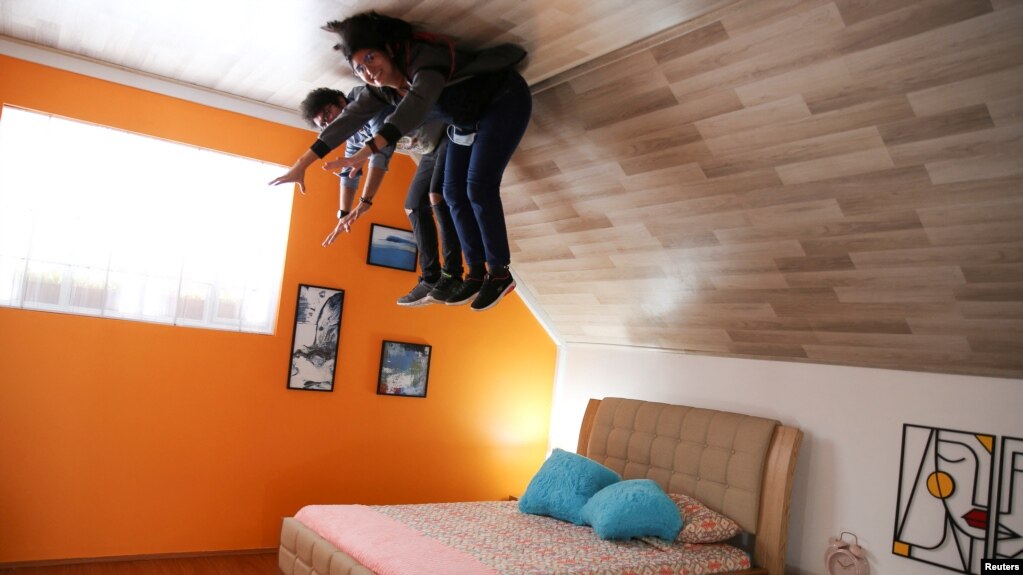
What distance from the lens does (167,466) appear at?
4.34m

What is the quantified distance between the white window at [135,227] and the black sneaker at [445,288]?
1541 millimetres

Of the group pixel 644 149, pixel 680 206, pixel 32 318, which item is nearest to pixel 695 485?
pixel 680 206

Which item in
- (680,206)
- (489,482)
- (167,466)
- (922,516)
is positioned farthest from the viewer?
(489,482)

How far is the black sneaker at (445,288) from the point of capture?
12.0 ft

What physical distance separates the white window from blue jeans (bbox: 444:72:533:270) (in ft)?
5.78

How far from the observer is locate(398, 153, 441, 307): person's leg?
3803 millimetres

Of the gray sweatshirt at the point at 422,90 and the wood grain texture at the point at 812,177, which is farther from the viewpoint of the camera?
the gray sweatshirt at the point at 422,90

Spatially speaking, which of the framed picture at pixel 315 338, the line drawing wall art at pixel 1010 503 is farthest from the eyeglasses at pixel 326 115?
the line drawing wall art at pixel 1010 503

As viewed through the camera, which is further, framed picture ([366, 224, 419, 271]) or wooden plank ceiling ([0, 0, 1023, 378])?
framed picture ([366, 224, 419, 271])

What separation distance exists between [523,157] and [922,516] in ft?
8.72

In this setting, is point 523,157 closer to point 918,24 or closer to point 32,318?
point 918,24

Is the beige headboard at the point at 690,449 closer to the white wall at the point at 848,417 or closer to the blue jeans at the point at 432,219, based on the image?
the white wall at the point at 848,417

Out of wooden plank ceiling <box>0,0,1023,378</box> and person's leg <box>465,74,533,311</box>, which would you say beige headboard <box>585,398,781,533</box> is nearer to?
wooden plank ceiling <box>0,0,1023,378</box>

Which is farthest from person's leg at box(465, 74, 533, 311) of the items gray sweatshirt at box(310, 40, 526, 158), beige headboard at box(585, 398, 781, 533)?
beige headboard at box(585, 398, 781, 533)
